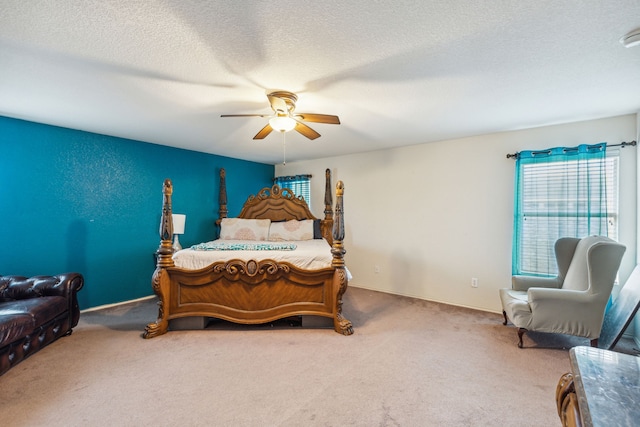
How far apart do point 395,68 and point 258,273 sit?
7.47 feet

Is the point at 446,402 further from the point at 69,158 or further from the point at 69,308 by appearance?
A: the point at 69,158

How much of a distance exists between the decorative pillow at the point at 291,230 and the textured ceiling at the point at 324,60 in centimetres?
178

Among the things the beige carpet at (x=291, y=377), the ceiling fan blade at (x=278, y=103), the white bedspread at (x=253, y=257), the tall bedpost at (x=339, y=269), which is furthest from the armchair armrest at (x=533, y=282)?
the ceiling fan blade at (x=278, y=103)

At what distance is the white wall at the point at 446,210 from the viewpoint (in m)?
3.40

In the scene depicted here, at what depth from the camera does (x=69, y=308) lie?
3.03m

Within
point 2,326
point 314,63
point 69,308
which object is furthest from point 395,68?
point 69,308

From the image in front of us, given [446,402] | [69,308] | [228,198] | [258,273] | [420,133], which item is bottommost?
[446,402]

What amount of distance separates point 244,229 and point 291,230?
2.33 feet

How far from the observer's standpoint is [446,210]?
4301 millimetres

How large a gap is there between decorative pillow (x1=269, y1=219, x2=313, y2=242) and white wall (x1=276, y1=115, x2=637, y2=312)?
37.6 inches

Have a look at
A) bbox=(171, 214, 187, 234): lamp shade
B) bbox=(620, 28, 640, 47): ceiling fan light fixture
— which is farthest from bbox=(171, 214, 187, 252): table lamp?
bbox=(620, 28, 640, 47): ceiling fan light fixture

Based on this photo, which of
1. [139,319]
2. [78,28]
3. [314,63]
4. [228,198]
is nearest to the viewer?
[78,28]

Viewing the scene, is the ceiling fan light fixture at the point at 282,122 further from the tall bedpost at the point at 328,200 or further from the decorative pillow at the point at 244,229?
the tall bedpost at the point at 328,200

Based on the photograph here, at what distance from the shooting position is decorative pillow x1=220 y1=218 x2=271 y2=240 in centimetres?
457
